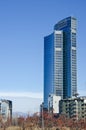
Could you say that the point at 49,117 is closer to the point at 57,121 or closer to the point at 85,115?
the point at 57,121

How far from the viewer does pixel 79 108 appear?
466 feet

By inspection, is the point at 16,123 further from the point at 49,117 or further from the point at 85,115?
the point at 85,115

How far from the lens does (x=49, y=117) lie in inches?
4609

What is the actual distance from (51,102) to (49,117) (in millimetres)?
65112

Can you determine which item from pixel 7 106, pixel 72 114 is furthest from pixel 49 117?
pixel 7 106

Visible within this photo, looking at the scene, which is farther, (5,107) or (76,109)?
(5,107)

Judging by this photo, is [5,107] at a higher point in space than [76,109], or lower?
higher

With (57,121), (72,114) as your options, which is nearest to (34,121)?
(57,121)

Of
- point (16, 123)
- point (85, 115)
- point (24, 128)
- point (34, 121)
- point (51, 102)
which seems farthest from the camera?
point (51, 102)

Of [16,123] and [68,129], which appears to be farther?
[16,123]

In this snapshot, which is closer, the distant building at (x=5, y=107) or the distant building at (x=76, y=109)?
the distant building at (x=76, y=109)

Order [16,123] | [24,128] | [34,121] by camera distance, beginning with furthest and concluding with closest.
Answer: [16,123], [34,121], [24,128]

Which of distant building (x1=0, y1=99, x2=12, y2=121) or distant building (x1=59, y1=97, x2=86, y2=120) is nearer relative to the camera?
distant building (x1=59, y1=97, x2=86, y2=120)

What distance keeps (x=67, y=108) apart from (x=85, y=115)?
7645 mm
